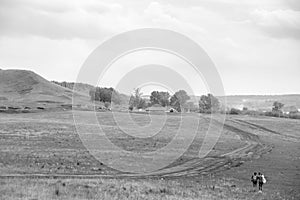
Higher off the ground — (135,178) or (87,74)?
(87,74)

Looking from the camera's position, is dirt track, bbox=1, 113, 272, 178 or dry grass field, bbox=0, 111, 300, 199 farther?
dirt track, bbox=1, 113, 272, 178

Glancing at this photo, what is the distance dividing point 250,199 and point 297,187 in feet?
29.9

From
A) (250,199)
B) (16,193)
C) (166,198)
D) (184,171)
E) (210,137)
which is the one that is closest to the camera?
(16,193)

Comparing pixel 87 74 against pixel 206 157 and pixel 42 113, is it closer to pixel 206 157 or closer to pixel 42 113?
pixel 206 157

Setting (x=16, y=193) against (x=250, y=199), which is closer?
(x=16, y=193)

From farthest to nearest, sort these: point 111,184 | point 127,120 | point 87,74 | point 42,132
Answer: point 127,120
point 42,132
point 87,74
point 111,184

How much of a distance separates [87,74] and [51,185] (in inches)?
1034

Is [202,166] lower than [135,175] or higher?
higher

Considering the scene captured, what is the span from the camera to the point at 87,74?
58.0m

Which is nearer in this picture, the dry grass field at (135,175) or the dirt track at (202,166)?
the dry grass field at (135,175)

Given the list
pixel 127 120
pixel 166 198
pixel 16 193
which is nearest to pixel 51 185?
pixel 16 193

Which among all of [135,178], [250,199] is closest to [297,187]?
[250,199]

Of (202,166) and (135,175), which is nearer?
(135,175)

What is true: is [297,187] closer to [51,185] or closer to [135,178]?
[135,178]
